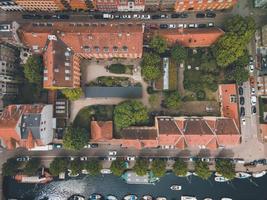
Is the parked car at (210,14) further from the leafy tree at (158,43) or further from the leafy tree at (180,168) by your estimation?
the leafy tree at (180,168)

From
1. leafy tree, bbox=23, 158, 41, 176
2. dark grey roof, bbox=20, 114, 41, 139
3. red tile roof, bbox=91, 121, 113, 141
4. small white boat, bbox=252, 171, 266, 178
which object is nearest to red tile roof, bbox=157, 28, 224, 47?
red tile roof, bbox=91, 121, 113, 141

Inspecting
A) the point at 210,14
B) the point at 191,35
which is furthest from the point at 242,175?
the point at 210,14

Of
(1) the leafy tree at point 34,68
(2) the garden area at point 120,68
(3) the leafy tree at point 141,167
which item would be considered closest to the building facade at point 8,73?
(1) the leafy tree at point 34,68

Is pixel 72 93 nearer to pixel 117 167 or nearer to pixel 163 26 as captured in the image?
pixel 117 167

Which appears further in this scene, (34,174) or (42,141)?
(34,174)

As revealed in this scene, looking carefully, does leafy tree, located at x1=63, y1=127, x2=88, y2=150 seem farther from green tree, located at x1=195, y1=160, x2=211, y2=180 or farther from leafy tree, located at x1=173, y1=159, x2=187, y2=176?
green tree, located at x1=195, y1=160, x2=211, y2=180

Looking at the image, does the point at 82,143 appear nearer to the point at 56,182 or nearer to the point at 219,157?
the point at 56,182

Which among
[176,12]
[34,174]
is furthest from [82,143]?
[176,12]
